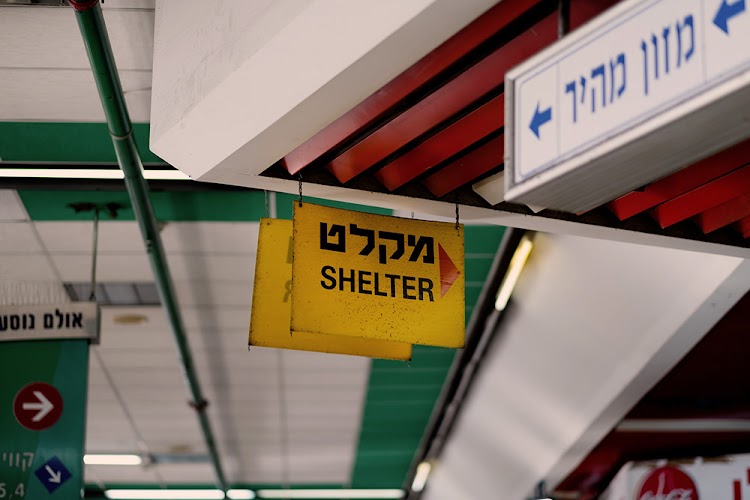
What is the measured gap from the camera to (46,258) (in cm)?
802

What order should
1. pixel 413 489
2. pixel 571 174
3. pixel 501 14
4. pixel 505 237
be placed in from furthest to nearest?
1. pixel 413 489
2. pixel 505 237
3. pixel 501 14
4. pixel 571 174

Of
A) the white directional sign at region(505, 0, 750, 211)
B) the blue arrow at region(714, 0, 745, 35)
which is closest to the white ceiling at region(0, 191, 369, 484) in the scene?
the white directional sign at region(505, 0, 750, 211)

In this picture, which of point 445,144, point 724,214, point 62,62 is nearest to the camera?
point 445,144

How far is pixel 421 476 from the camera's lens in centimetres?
1366

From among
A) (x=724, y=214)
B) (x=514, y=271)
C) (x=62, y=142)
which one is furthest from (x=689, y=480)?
(x=62, y=142)

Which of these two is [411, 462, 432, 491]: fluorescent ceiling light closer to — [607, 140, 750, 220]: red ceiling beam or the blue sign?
the blue sign

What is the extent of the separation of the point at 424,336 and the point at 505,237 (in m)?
3.35

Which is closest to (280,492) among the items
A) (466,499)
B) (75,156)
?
(466,499)

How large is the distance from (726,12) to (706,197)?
2.22 meters

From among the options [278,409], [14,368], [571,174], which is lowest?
[571,174]

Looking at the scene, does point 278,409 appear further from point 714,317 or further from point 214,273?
point 714,317

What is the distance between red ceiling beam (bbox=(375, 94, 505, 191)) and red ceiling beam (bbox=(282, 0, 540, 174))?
280mm

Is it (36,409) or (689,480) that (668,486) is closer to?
(689,480)

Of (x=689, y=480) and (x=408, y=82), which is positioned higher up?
(x=408, y=82)
